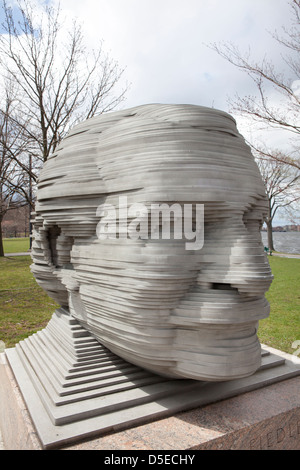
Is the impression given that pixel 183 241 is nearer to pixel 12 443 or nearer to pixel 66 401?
pixel 66 401

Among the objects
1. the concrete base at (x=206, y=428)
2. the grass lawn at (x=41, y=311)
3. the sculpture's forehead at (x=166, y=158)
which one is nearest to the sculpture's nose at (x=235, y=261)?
the sculpture's forehead at (x=166, y=158)

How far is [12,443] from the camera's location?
11.0 ft

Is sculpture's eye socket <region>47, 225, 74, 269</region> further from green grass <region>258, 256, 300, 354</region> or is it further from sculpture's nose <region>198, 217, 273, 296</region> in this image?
green grass <region>258, 256, 300, 354</region>

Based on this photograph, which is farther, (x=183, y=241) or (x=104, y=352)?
(x=104, y=352)

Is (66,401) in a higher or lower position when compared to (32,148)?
lower

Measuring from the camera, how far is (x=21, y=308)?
8883 millimetres

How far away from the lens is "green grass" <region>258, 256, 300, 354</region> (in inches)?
256

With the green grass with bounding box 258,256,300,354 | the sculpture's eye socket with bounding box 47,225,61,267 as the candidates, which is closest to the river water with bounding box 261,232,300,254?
the green grass with bounding box 258,256,300,354

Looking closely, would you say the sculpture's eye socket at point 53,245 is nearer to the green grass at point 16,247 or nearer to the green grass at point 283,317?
the green grass at point 283,317

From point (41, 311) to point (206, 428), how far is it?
6643 millimetres
